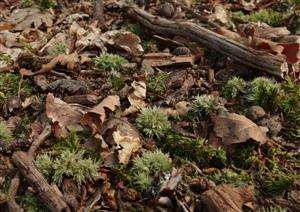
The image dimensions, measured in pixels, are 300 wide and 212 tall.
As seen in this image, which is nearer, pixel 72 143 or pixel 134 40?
pixel 72 143

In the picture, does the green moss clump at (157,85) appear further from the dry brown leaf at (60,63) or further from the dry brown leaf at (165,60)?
the dry brown leaf at (60,63)

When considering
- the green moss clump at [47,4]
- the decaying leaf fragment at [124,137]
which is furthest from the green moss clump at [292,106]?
the green moss clump at [47,4]

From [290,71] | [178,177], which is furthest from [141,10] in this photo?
[178,177]

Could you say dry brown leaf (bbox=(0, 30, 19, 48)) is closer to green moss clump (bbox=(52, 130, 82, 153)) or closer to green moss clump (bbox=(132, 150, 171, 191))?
green moss clump (bbox=(52, 130, 82, 153))

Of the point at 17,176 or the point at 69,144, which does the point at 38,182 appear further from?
the point at 69,144

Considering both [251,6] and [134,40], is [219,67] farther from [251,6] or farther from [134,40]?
[251,6]

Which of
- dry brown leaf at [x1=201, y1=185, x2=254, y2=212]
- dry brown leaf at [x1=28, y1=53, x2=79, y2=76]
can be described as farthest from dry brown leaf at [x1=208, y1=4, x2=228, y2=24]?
dry brown leaf at [x1=201, y1=185, x2=254, y2=212]

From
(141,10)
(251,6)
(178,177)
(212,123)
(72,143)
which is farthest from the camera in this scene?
(251,6)
